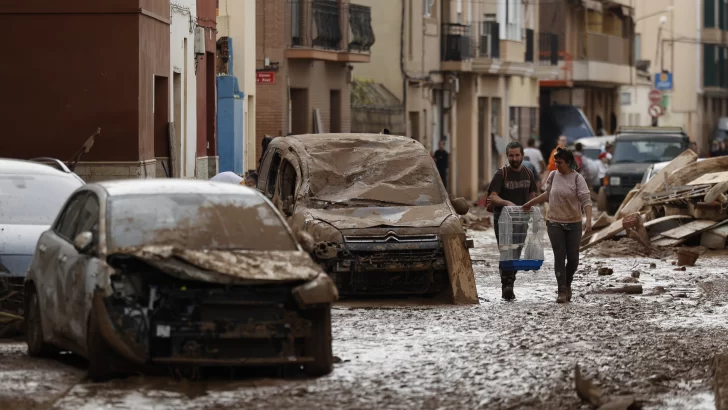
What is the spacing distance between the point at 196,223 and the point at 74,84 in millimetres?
12074

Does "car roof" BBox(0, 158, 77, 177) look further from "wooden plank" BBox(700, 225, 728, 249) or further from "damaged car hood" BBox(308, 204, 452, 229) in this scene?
"wooden plank" BBox(700, 225, 728, 249)

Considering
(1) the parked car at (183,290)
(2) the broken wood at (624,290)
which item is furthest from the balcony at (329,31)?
(1) the parked car at (183,290)

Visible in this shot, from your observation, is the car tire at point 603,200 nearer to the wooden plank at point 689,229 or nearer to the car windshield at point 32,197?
the wooden plank at point 689,229

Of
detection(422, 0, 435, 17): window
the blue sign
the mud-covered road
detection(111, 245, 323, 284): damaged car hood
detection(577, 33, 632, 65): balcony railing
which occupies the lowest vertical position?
the mud-covered road

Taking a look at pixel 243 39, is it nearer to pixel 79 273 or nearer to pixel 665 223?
pixel 665 223

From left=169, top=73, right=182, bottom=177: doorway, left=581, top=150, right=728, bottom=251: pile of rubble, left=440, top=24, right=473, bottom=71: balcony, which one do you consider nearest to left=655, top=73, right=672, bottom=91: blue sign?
left=440, top=24, right=473, bottom=71: balcony

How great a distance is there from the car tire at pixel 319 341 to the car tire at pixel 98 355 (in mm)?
1257

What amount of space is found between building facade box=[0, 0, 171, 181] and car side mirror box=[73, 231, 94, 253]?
39.2 feet

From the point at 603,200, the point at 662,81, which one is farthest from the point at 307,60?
the point at 662,81

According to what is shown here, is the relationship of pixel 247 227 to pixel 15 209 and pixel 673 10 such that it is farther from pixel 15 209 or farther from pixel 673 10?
pixel 673 10

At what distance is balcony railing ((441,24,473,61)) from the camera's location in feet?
175

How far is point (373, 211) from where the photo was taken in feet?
59.8

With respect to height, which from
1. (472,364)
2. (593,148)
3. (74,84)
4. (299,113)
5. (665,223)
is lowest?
(665,223)

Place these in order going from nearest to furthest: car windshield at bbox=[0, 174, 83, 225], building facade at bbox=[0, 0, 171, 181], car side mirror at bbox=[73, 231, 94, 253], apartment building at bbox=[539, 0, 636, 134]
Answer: car side mirror at bbox=[73, 231, 94, 253], car windshield at bbox=[0, 174, 83, 225], building facade at bbox=[0, 0, 171, 181], apartment building at bbox=[539, 0, 636, 134]
